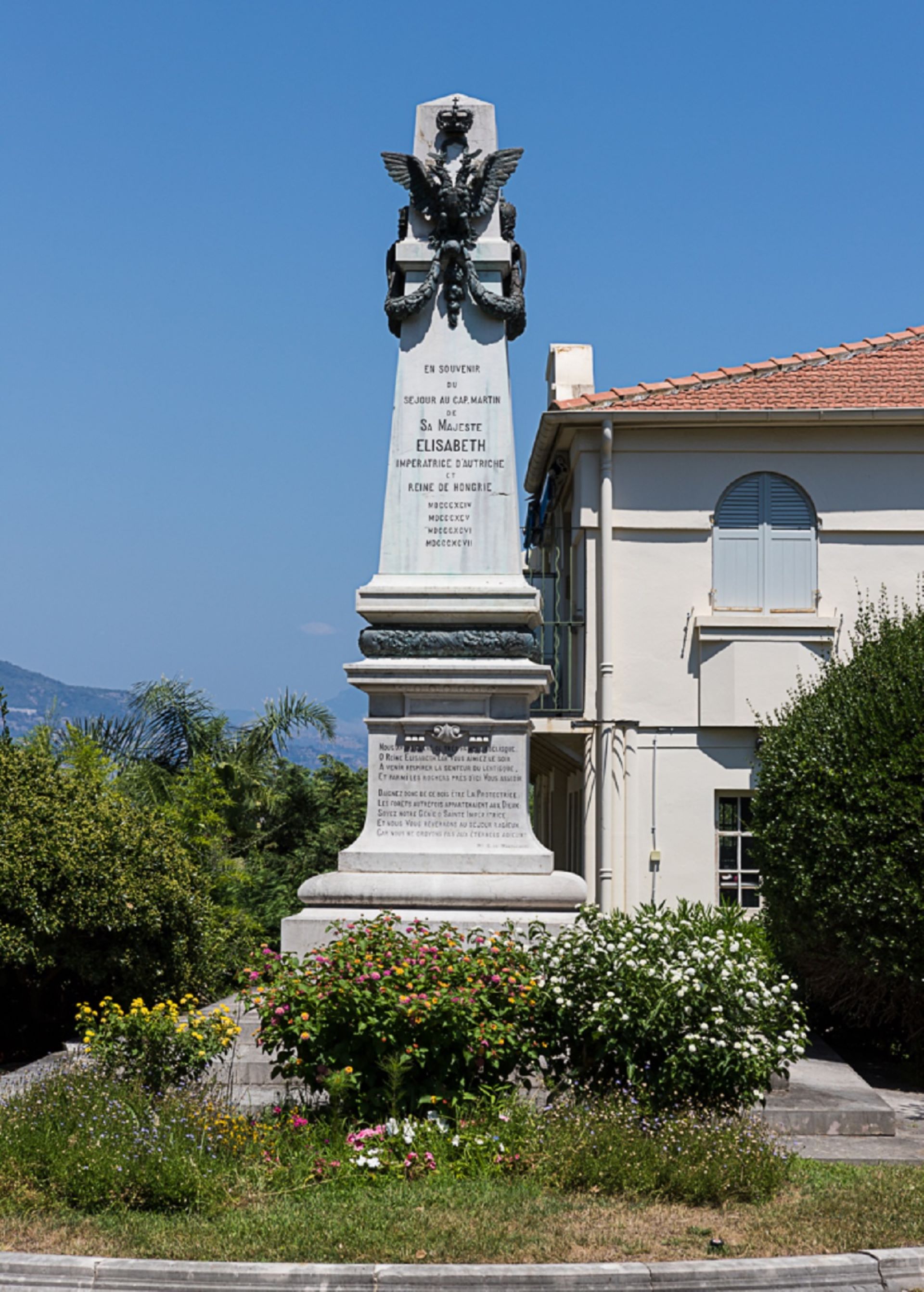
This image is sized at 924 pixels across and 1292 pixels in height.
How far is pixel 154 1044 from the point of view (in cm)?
799

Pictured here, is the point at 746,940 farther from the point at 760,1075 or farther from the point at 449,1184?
the point at 449,1184

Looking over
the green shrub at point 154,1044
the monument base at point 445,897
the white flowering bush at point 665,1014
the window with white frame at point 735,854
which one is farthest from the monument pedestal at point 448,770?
the window with white frame at point 735,854

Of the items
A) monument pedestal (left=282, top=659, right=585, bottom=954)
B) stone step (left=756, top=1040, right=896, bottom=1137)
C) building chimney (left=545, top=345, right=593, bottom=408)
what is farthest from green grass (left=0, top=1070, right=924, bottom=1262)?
building chimney (left=545, top=345, right=593, bottom=408)

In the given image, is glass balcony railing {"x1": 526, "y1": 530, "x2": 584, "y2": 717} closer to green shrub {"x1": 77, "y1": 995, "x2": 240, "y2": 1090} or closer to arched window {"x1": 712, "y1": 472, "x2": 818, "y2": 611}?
arched window {"x1": 712, "y1": 472, "x2": 818, "y2": 611}

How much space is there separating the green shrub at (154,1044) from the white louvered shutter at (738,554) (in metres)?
12.1

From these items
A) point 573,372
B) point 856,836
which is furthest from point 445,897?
point 573,372

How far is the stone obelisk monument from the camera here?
35.0 ft

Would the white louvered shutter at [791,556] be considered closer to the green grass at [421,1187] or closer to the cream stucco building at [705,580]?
the cream stucco building at [705,580]

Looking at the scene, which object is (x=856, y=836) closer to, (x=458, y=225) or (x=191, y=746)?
(x=458, y=225)

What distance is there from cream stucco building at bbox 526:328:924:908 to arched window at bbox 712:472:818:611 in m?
0.02

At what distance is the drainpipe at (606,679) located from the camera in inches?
722

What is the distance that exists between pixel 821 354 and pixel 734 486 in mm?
2856

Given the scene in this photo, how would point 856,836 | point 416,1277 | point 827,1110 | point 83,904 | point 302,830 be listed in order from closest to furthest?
point 416,1277 < point 827,1110 < point 83,904 < point 856,836 < point 302,830

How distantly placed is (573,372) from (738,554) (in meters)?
4.03
